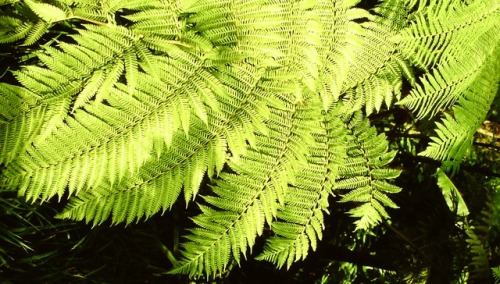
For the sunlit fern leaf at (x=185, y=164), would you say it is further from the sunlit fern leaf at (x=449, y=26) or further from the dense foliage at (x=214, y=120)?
the sunlit fern leaf at (x=449, y=26)

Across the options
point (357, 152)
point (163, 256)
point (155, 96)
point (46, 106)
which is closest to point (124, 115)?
point (155, 96)

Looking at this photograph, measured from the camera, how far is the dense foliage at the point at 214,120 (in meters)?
1.39

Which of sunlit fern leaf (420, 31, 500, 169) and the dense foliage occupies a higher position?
sunlit fern leaf (420, 31, 500, 169)

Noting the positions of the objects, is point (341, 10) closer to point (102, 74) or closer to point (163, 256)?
point (102, 74)

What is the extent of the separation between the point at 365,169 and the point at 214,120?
2.21ft

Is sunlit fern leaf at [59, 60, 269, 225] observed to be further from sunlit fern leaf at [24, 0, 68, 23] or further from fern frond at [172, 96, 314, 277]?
sunlit fern leaf at [24, 0, 68, 23]

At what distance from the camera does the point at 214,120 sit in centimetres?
157

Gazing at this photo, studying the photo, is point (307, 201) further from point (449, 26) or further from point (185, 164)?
point (449, 26)

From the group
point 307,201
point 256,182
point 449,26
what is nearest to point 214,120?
point 256,182

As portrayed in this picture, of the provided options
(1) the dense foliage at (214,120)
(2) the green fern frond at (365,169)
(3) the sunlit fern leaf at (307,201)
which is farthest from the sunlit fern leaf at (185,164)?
(2) the green fern frond at (365,169)

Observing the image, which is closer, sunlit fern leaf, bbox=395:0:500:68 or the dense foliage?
the dense foliage

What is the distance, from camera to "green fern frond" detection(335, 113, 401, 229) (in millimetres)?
1875

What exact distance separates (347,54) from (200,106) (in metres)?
0.60

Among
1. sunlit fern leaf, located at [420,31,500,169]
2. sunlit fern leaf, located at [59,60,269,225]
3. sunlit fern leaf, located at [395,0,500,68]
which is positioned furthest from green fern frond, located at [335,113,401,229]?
sunlit fern leaf, located at [59,60,269,225]
